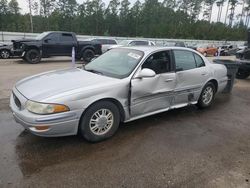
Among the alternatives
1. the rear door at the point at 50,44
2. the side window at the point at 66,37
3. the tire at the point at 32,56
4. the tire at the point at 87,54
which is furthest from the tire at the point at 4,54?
the tire at the point at 87,54

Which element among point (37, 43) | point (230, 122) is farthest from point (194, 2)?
point (230, 122)

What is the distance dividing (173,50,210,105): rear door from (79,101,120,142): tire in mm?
1557

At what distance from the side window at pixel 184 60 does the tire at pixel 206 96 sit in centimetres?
70

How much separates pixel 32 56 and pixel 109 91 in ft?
35.9

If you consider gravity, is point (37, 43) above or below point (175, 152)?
above

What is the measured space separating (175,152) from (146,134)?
0.71m

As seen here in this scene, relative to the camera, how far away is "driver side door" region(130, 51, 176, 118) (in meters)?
4.04

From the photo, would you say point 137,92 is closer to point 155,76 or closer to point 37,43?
point 155,76

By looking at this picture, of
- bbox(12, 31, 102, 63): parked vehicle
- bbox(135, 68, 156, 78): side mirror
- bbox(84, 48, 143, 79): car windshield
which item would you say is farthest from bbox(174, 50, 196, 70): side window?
bbox(12, 31, 102, 63): parked vehicle

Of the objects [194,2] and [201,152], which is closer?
[201,152]

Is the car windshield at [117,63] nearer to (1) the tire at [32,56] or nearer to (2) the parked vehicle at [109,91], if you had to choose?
(2) the parked vehicle at [109,91]

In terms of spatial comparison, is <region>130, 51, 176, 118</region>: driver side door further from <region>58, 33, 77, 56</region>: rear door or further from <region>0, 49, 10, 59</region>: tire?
<region>0, 49, 10, 59</region>: tire

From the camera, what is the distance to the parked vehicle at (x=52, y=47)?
42.8ft

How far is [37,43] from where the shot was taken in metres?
13.3
